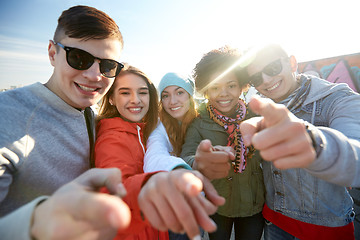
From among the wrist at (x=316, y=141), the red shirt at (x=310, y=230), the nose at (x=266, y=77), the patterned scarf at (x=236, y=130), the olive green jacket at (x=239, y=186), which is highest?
the nose at (x=266, y=77)

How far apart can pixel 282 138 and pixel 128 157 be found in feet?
3.79

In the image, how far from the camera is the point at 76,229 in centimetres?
41

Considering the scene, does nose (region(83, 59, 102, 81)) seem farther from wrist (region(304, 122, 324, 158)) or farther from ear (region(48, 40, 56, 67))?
wrist (region(304, 122, 324, 158))

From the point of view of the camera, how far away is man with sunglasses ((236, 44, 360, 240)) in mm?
615

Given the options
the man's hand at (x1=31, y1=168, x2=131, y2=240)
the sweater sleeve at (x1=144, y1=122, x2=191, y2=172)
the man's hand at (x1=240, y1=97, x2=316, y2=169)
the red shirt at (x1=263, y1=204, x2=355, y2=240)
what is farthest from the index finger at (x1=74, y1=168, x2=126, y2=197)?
the red shirt at (x1=263, y1=204, x2=355, y2=240)

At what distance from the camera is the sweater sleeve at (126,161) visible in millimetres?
846

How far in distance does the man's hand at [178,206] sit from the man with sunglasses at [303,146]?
330mm

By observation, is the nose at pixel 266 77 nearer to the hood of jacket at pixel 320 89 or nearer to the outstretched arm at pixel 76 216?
the hood of jacket at pixel 320 89

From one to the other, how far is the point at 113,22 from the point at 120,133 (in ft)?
3.54

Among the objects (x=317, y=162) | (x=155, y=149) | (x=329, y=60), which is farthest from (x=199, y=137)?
(x=329, y=60)

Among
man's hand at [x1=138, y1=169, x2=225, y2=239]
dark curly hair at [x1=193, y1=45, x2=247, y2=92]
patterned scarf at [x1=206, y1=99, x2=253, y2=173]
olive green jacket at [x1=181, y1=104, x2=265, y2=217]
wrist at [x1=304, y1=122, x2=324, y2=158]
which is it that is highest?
dark curly hair at [x1=193, y1=45, x2=247, y2=92]

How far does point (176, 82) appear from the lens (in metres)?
2.36

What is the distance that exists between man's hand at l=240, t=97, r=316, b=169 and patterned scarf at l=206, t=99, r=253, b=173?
1179 millimetres

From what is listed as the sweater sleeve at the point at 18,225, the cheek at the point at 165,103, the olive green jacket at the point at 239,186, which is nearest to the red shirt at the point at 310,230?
the olive green jacket at the point at 239,186
